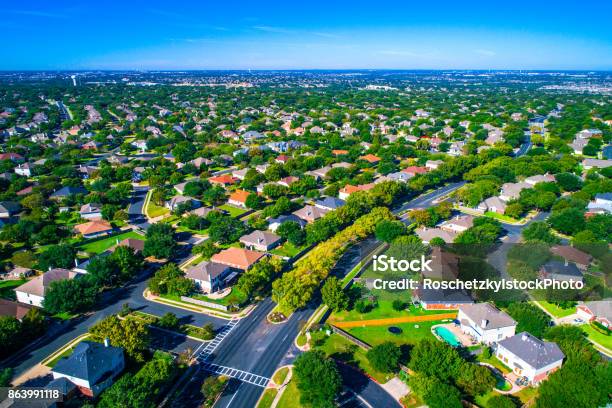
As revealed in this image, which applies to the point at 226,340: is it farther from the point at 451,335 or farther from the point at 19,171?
the point at 19,171

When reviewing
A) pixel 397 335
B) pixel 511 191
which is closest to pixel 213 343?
pixel 397 335

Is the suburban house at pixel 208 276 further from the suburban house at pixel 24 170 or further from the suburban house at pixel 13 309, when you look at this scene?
the suburban house at pixel 24 170

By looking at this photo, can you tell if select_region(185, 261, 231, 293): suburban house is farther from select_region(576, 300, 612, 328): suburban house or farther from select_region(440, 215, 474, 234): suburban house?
select_region(576, 300, 612, 328): suburban house

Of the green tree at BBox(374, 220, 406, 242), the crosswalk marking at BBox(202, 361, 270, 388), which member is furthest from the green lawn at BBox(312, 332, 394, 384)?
the green tree at BBox(374, 220, 406, 242)

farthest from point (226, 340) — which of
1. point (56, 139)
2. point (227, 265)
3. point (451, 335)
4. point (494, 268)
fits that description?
point (56, 139)

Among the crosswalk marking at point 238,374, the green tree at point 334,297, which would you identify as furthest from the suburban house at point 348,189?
the crosswalk marking at point 238,374
